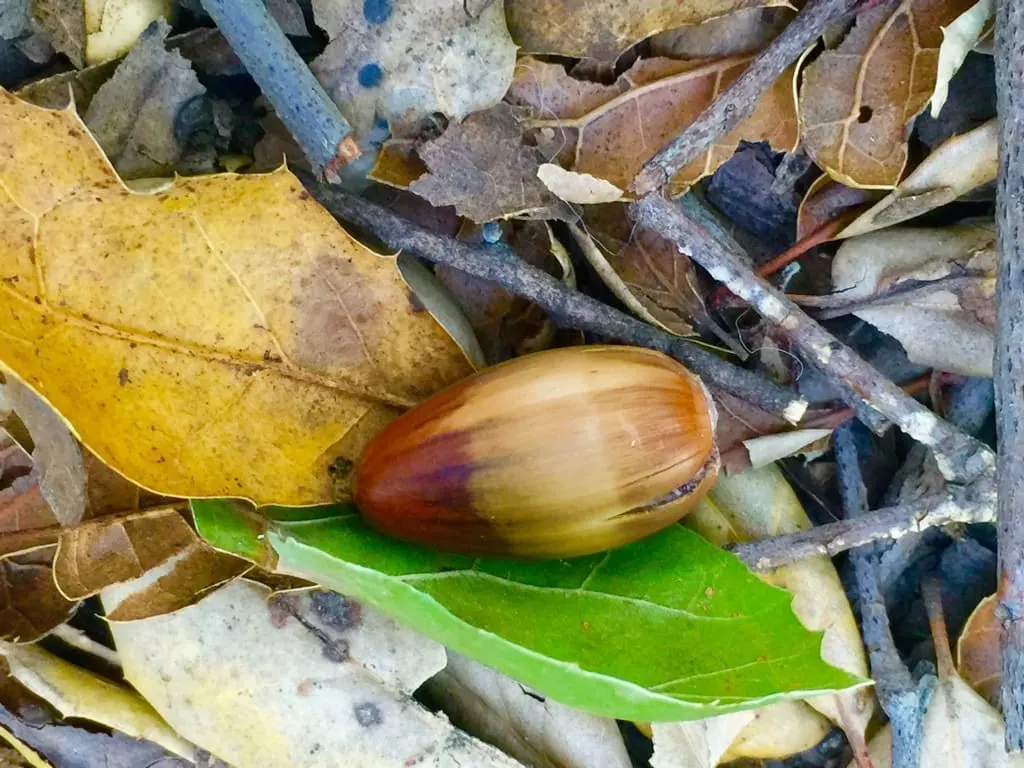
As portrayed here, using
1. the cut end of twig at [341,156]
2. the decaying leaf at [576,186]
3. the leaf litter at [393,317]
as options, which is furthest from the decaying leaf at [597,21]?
the cut end of twig at [341,156]

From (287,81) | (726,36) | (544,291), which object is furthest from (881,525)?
(287,81)

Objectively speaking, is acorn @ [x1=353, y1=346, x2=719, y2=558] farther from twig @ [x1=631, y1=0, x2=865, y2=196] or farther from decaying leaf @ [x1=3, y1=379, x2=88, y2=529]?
decaying leaf @ [x1=3, y1=379, x2=88, y2=529]

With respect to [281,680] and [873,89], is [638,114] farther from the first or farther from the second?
[281,680]

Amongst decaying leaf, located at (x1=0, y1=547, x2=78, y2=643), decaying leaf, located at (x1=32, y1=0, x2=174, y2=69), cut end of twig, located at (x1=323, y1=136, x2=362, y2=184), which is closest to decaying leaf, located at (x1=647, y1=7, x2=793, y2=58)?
cut end of twig, located at (x1=323, y1=136, x2=362, y2=184)

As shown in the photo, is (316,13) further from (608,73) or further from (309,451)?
(309,451)

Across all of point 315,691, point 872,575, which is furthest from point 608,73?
point 315,691

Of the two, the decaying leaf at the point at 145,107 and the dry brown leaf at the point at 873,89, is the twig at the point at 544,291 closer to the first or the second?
the decaying leaf at the point at 145,107
